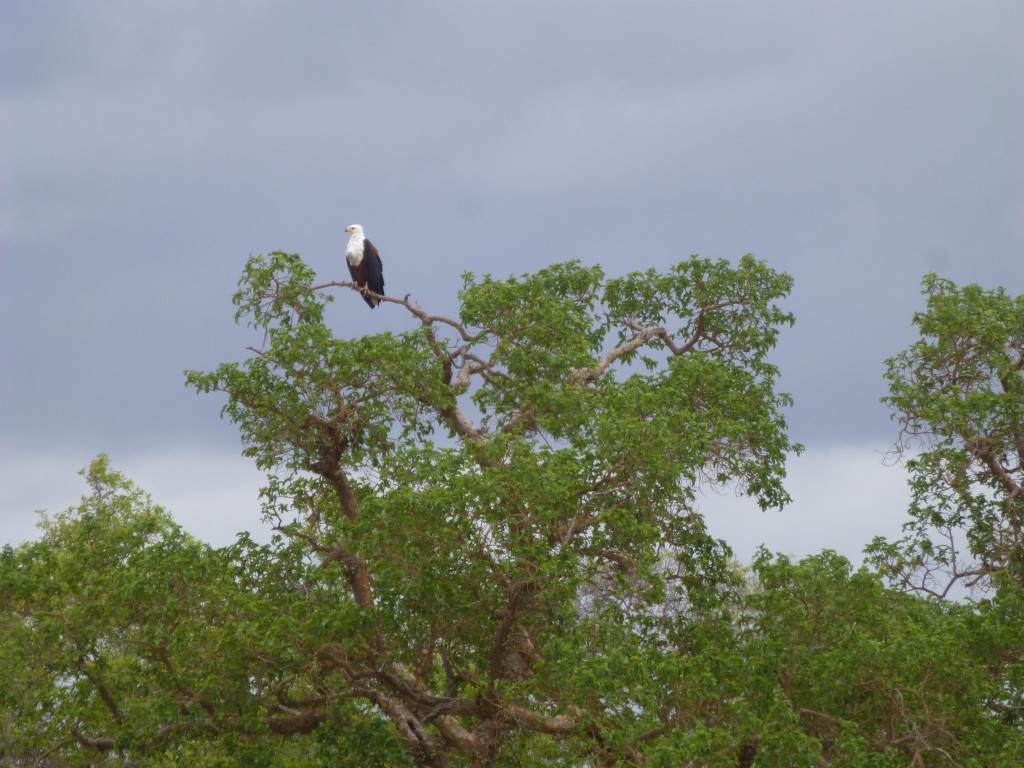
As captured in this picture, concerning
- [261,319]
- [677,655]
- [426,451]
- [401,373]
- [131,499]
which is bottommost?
[677,655]

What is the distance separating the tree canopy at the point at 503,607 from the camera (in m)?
12.1

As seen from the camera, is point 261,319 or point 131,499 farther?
point 131,499

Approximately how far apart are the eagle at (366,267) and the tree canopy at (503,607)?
2.39 m

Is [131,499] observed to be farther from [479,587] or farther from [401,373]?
[479,587]

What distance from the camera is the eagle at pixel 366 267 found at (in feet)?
61.5

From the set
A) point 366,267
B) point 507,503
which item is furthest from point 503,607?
point 366,267

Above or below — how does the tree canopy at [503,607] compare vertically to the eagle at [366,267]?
below

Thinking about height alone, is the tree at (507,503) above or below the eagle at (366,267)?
below

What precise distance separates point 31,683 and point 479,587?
22.3 feet

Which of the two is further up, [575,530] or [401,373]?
[401,373]

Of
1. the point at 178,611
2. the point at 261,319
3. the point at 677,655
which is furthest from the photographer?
the point at 261,319

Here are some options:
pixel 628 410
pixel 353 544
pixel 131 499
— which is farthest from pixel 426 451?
pixel 131 499

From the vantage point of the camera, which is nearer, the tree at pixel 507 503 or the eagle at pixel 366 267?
the tree at pixel 507 503

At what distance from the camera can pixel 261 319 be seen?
15.5 metres
